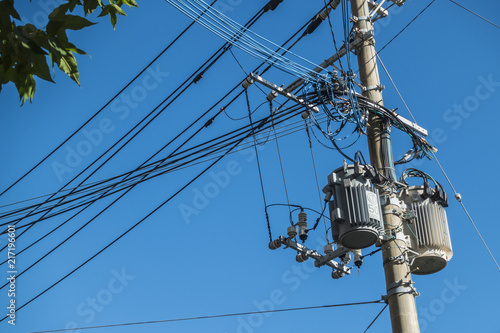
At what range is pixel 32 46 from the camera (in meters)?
4.46

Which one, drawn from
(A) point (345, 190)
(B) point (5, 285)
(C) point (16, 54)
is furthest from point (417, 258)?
(B) point (5, 285)

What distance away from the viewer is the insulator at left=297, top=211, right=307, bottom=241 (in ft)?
35.2

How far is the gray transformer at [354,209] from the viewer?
970 cm

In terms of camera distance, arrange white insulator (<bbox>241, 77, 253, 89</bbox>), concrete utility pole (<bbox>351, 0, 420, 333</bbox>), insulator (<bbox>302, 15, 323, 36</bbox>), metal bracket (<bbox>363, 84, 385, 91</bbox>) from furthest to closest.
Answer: insulator (<bbox>302, 15, 323, 36</bbox>) → white insulator (<bbox>241, 77, 253, 89</bbox>) → metal bracket (<bbox>363, 84, 385, 91</bbox>) → concrete utility pole (<bbox>351, 0, 420, 333</bbox>)

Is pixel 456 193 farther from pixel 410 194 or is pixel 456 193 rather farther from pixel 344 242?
pixel 344 242

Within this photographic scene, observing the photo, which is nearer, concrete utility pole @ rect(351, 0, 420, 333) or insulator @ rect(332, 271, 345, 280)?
concrete utility pole @ rect(351, 0, 420, 333)

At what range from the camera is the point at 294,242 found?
10.7 m

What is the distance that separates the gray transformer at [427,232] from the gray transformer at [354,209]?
34.0 inches

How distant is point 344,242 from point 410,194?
4.67 feet

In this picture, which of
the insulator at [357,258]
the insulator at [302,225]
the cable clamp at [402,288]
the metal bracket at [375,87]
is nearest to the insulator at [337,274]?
the insulator at [357,258]

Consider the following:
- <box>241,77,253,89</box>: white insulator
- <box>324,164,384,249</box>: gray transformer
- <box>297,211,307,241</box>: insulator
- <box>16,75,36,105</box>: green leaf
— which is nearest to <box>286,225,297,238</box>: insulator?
<box>297,211,307,241</box>: insulator

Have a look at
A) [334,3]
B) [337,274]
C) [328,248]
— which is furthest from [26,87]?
[334,3]

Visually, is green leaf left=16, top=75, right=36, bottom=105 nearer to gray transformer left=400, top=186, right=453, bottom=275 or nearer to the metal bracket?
gray transformer left=400, top=186, right=453, bottom=275

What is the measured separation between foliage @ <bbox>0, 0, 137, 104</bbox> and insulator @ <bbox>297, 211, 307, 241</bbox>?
6.38 metres
